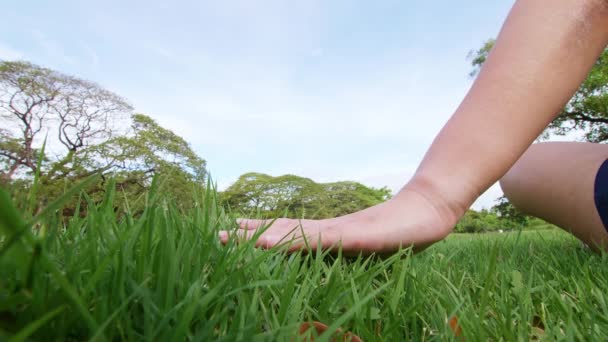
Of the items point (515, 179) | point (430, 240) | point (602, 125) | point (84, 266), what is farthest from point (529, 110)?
point (602, 125)

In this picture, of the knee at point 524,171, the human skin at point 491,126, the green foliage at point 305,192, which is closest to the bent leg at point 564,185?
the knee at point 524,171

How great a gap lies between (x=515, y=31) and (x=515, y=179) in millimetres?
884

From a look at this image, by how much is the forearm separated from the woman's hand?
0.04 metres

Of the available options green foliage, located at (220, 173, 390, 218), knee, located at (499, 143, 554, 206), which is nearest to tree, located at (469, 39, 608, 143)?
green foliage, located at (220, 173, 390, 218)

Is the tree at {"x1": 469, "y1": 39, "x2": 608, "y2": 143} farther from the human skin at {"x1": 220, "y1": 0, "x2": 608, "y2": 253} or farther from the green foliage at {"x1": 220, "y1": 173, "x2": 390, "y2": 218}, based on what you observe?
the human skin at {"x1": 220, "y1": 0, "x2": 608, "y2": 253}

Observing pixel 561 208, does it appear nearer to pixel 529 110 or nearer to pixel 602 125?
pixel 529 110

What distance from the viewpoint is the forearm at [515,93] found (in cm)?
90

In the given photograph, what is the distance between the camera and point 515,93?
93cm

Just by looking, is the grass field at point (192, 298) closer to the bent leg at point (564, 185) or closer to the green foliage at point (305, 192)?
the bent leg at point (564, 185)

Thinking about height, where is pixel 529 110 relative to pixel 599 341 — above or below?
above

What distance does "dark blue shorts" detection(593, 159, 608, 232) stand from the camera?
Result: 1.18m

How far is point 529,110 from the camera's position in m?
0.93

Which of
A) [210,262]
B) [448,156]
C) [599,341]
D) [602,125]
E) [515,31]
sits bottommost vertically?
[599,341]

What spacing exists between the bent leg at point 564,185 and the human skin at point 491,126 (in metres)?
0.50
